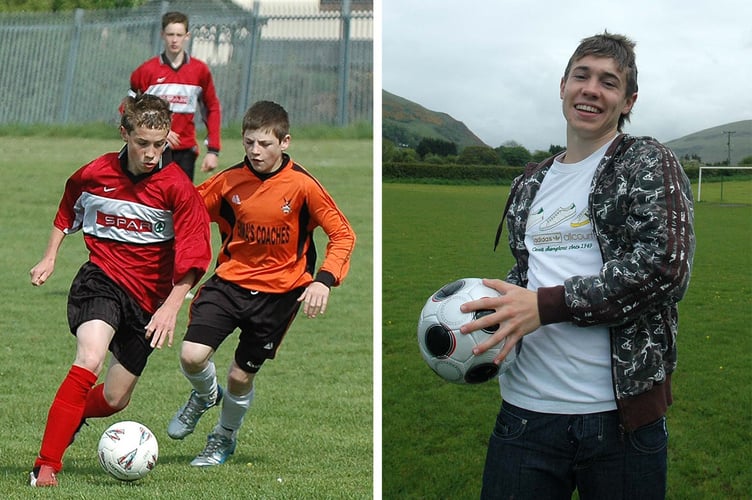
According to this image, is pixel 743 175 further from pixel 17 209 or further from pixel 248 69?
pixel 248 69

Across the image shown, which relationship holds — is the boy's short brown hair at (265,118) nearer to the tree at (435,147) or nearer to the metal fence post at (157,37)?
the tree at (435,147)

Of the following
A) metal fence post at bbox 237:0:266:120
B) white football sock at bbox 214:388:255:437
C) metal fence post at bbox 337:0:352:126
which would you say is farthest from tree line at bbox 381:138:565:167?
metal fence post at bbox 237:0:266:120

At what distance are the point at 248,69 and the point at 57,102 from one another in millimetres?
3095

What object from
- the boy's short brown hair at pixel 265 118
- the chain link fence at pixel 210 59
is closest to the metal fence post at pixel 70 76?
the chain link fence at pixel 210 59

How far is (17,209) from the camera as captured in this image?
1216 centimetres

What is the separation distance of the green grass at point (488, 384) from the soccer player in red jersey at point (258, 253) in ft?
3.27

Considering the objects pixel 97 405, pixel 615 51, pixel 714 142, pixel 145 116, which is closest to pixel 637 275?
pixel 615 51

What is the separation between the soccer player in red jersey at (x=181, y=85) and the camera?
278 inches

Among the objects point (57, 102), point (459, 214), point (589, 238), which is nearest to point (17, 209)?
point (57, 102)

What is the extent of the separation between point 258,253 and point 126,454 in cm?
93

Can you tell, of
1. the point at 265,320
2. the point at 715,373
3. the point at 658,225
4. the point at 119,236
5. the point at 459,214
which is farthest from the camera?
the point at 459,214

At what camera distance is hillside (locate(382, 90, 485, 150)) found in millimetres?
5352

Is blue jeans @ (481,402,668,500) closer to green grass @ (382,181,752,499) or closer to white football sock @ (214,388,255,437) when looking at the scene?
white football sock @ (214,388,255,437)

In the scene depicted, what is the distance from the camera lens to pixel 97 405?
405 cm
